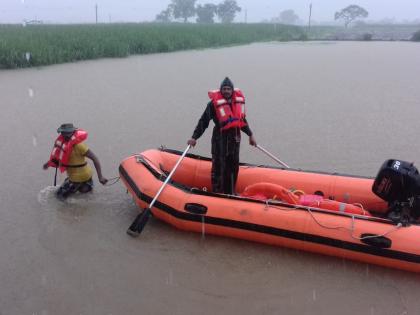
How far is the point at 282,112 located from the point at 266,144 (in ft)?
6.40

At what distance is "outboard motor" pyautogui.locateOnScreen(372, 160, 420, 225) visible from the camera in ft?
11.6

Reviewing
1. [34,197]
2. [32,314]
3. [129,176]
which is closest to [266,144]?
[129,176]

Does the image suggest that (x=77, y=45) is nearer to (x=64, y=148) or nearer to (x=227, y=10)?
(x=64, y=148)

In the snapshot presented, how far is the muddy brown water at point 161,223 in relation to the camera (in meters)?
3.17

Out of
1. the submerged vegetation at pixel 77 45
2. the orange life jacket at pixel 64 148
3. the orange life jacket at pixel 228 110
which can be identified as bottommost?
the orange life jacket at pixel 64 148

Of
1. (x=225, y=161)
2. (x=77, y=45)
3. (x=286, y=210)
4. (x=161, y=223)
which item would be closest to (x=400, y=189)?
(x=286, y=210)

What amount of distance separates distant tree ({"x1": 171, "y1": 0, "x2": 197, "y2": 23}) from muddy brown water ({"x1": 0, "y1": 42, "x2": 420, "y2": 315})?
226ft

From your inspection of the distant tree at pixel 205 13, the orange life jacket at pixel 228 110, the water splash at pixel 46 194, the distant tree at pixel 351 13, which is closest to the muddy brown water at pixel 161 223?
the water splash at pixel 46 194

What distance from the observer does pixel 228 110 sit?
4.05 metres

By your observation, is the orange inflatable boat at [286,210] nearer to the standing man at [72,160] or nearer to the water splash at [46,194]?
the standing man at [72,160]

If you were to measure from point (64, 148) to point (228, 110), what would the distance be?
4.98 ft

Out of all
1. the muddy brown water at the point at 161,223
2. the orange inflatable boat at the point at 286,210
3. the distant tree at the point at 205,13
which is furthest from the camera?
the distant tree at the point at 205,13

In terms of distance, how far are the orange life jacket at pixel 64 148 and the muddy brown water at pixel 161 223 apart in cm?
43

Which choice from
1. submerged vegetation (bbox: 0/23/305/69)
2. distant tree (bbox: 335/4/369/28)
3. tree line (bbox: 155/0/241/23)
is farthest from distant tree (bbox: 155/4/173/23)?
submerged vegetation (bbox: 0/23/305/69)
